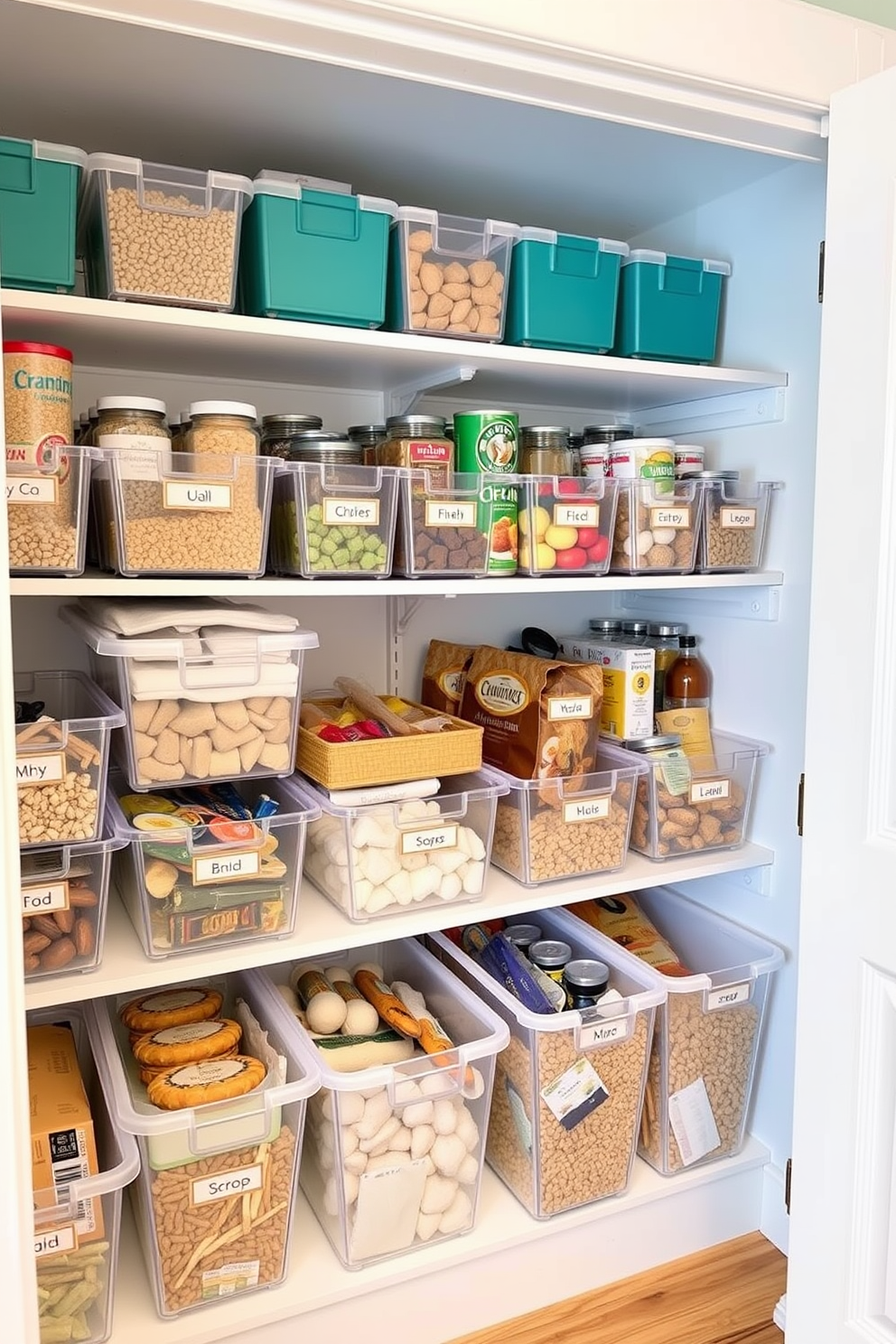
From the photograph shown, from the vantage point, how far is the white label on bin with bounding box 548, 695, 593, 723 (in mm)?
1612

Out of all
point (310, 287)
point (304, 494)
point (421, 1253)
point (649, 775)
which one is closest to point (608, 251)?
point (310, 287)

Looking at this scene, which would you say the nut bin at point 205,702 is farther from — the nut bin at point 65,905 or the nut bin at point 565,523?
the nut bin at point 565,523

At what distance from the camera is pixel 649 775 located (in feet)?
5.59

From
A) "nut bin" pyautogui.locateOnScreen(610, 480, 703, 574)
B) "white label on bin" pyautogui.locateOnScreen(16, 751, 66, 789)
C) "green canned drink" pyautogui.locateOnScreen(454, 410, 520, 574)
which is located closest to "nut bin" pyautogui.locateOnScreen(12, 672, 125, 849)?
"white label on bin" pyautogui.locateOnScreen(16, 751, 66, 789)

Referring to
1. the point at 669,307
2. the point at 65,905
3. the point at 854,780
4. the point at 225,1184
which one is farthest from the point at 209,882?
the point at 669,307

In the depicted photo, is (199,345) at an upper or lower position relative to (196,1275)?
upper

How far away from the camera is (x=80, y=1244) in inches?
50.0

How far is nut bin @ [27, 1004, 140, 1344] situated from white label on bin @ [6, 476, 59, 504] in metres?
0.76

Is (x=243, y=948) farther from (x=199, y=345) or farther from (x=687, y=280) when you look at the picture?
(x=687, y=280)

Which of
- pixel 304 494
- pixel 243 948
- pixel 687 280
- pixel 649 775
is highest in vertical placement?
pixel 687 280

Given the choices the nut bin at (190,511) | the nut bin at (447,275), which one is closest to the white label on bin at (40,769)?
the nut bin at (190,511)

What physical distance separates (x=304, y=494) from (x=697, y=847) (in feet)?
2.97

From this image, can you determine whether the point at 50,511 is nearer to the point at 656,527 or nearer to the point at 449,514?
the point at 449,514

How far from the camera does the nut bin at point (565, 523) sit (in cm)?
153
